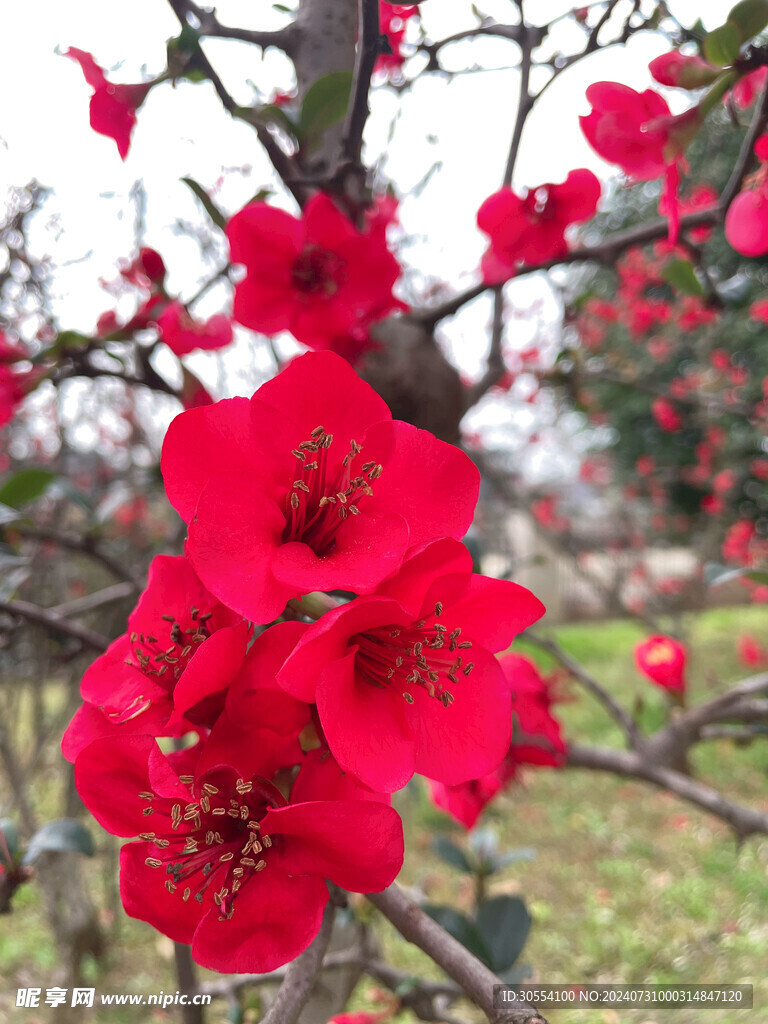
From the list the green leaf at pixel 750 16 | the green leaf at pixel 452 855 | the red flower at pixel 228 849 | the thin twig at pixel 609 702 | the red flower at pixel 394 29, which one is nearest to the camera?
the red flower at pixel 228 849

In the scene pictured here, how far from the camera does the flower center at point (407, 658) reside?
41cm

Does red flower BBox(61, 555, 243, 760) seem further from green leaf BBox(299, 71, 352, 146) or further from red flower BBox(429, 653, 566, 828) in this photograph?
red flower BBox(429, 653, 566, 828)

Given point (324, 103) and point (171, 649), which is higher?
point (324, 103)

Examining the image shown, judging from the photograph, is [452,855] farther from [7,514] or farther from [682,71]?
[682,71]

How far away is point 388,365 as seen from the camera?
953 mm

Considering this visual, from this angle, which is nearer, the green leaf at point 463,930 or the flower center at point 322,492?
the flower center at point 322,492

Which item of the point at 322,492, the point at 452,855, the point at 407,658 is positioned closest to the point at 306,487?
the point at 322,492

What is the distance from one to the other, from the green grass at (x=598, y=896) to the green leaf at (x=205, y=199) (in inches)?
46.3

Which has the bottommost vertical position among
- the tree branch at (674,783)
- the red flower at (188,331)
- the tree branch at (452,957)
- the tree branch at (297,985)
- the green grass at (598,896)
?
the green grass at (598,896)

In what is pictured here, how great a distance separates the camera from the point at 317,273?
822 millimetres

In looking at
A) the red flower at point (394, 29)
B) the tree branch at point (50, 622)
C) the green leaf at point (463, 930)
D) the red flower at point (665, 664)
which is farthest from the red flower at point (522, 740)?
the red flower at point (394, 29)

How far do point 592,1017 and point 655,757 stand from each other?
1645mm

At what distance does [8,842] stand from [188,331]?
75 cm

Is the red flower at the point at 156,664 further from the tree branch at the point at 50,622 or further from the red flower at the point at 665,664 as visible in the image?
the red flower at the point at 665,664
